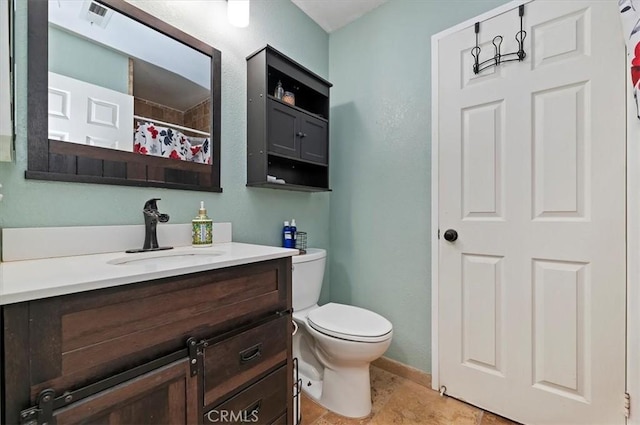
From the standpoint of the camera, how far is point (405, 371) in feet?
5.56

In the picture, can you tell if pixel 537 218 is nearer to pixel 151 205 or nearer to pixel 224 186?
pixel 224 186

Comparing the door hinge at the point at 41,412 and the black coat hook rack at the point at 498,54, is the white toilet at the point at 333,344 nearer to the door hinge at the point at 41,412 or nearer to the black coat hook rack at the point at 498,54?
the door hinge at the point at 41,412

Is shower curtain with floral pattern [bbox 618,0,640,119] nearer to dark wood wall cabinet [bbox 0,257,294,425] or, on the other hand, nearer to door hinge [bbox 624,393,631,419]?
door hinge [bbox 624,393,631,419]

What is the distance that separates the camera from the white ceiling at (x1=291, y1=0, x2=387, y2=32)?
1.80m

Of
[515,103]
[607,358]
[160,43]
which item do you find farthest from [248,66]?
[607,358]

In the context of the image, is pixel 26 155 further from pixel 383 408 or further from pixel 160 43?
pixel 383 408

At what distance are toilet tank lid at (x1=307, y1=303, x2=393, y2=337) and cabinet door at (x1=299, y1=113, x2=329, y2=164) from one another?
0.89m

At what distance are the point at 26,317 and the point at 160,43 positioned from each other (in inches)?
45.8

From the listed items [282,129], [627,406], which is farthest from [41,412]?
[627,406]

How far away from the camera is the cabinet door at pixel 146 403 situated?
59 centimetres

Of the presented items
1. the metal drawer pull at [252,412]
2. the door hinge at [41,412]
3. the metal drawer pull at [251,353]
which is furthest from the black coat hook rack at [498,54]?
the door hinge at [41,412]

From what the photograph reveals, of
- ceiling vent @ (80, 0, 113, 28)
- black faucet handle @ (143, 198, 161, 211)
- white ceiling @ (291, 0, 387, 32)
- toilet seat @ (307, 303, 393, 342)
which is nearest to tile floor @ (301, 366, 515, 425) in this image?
toilet seat @ (307, 303, 393, 342)

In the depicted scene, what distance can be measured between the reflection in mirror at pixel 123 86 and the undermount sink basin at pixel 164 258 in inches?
17.3

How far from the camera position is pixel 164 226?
3.84 feet
